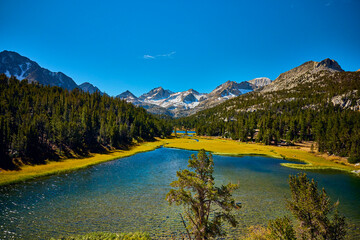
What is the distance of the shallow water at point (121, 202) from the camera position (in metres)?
23.6

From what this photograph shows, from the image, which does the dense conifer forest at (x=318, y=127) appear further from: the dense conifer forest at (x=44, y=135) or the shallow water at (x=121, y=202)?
the dense conifer forest at (x=44, y=135)

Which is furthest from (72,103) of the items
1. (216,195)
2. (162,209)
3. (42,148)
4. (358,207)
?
(358,207)

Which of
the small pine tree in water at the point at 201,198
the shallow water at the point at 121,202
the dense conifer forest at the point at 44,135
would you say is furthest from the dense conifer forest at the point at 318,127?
the dense conifer forest at the point at 44,135

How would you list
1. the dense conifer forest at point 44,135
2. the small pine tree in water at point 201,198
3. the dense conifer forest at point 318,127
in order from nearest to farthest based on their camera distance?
the small pine tree in water at point 201,198
the dense conifer forest at point 44,135
the dense conifer forest at point 318,127

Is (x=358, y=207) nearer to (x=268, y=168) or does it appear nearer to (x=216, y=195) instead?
(x=268, y=168)

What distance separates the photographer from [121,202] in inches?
1249

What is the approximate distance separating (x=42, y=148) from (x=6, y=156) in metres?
13.7

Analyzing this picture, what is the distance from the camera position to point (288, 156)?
79125 millimetres

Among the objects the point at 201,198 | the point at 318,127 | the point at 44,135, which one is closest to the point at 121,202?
the point at 201,198

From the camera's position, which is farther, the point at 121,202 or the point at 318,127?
the point at 318,127

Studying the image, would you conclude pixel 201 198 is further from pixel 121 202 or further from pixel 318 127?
pixel 318 127

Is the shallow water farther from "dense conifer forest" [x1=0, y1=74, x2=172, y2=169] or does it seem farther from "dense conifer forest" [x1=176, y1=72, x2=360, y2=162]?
"dense conifer forest" [x1=176, y1=72, x2=360, y2=162]

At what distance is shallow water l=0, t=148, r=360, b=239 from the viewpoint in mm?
23562

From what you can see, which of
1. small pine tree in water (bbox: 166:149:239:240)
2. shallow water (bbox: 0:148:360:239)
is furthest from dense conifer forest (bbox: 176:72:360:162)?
small pine tree in water (bbox: 166:149:239:240)
